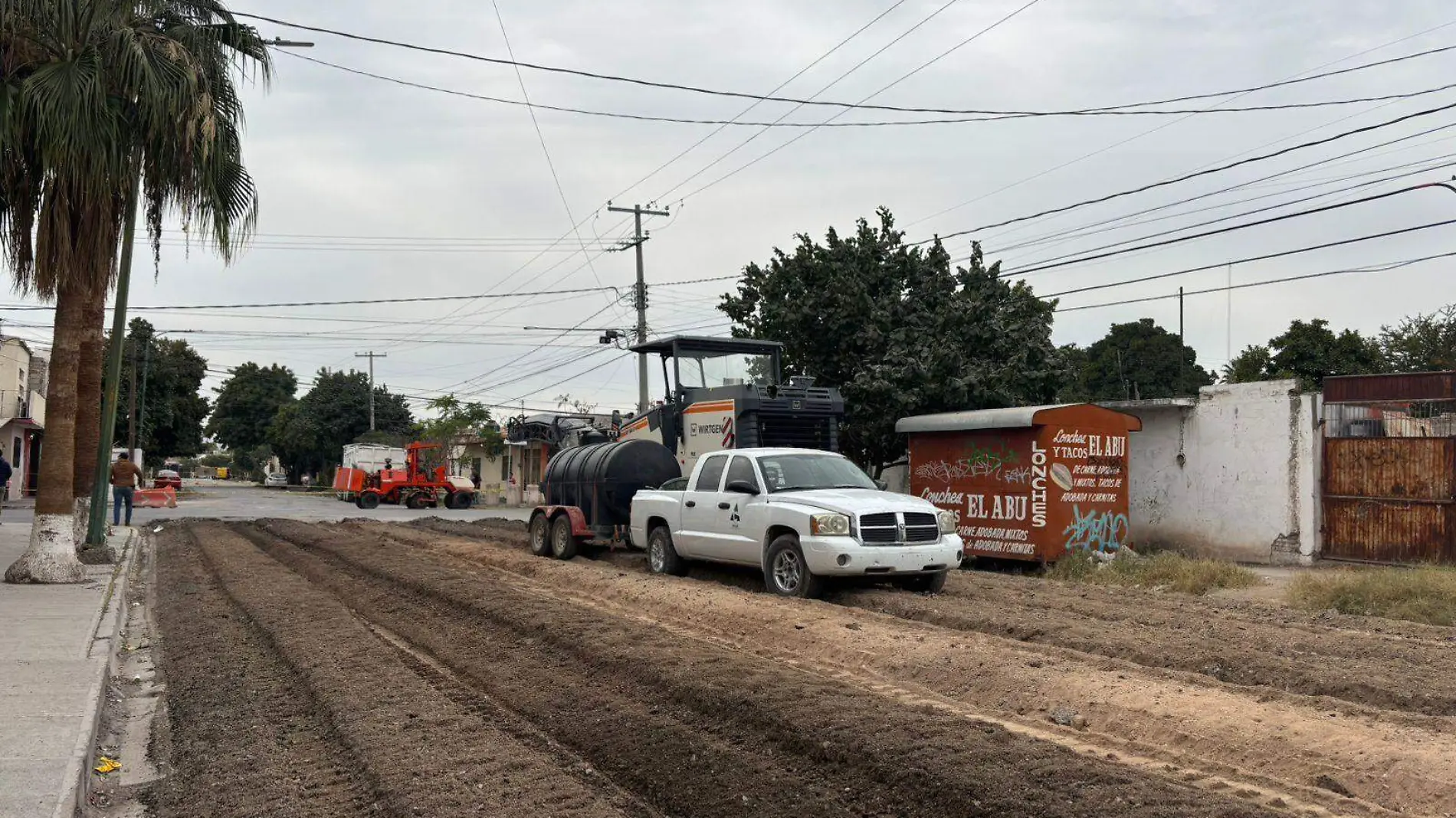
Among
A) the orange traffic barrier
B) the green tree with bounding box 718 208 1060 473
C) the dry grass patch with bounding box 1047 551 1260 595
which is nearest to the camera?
the dry grass patch with bounding box 1047 551 1260 595

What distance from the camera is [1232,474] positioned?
19.8 metres

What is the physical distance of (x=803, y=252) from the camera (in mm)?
25516

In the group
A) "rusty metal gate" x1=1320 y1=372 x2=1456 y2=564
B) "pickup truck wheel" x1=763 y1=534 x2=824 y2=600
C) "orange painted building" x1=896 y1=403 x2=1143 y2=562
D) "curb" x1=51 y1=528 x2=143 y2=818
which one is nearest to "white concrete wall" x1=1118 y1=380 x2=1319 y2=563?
"rusty metal gate" x1=1320 y1=372 x2=1456 y2=564

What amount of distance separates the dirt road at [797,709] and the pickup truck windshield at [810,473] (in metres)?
1.67

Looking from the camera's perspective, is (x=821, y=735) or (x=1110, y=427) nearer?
(x=821, y=735)

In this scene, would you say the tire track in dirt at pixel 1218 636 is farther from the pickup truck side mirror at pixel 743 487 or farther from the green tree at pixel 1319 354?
the green tree at pixel 1319 354

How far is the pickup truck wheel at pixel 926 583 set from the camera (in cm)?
1359

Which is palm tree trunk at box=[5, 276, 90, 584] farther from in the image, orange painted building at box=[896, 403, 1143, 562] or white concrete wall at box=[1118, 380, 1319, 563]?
white concrete wall at box=[1118, 380, 1319, 563]

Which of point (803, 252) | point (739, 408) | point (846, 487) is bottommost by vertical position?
point (846, 487)

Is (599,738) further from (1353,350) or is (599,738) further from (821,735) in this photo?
(1353,350)

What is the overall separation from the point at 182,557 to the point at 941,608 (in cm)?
1477

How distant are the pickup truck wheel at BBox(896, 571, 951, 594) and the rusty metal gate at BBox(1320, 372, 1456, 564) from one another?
320 inches

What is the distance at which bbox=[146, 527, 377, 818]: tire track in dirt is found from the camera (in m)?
6.36

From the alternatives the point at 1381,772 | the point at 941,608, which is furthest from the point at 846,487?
the point at 1381,772
